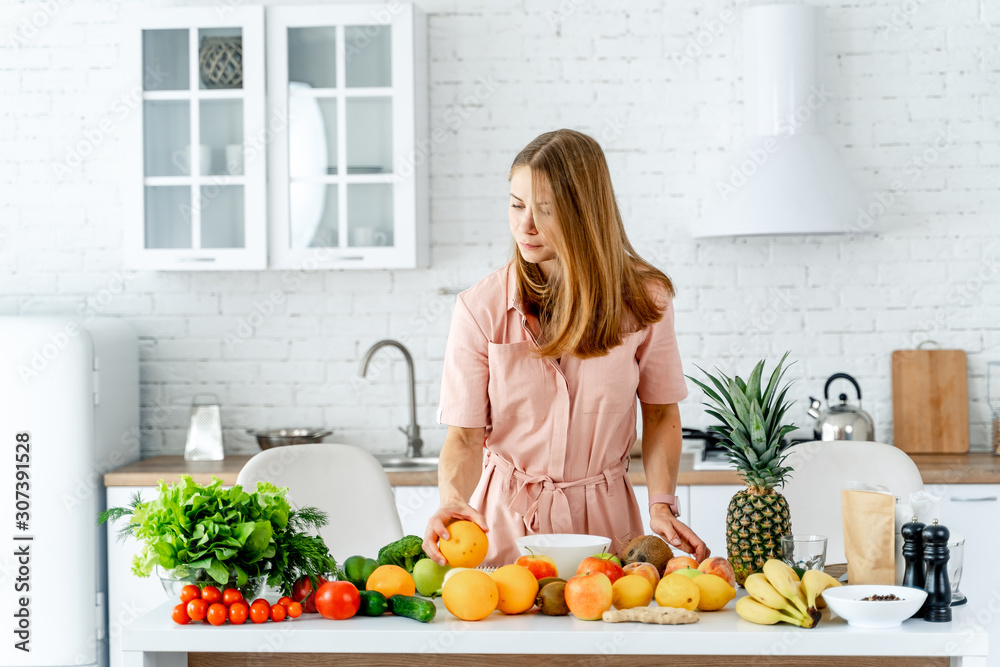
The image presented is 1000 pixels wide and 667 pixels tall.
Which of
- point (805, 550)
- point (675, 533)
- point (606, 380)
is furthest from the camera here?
point (606, 380)

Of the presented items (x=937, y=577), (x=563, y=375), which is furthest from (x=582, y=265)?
(x=937, y=577)

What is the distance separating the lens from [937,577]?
4.41 feet

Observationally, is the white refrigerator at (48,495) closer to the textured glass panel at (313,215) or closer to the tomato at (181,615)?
the textured glass panel at (313,215)

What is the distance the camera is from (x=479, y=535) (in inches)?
61.3

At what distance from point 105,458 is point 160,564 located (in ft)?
6.84

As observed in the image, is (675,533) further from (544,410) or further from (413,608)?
(413,608)

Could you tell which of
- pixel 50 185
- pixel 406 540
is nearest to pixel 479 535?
pixel 406 540

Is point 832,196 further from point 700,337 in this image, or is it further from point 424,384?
point 424,384

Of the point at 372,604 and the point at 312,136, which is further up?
the point at 312,136

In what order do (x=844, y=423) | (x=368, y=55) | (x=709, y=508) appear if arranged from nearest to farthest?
(x=709, y=508) → (x=844, y=423) → (x=368, y=55)

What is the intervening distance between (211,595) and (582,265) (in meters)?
0.84

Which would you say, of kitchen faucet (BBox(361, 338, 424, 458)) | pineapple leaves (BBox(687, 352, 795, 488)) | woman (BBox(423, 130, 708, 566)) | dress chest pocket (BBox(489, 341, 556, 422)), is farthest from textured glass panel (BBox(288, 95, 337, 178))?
pineapple leaves (BBox(687, 352, 795, 488))

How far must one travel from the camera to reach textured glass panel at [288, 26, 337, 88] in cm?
337

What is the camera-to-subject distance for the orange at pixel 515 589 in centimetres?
138
